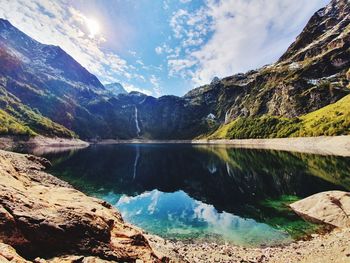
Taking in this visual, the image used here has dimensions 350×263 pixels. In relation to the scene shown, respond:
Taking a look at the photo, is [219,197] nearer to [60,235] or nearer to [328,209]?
[328,209]

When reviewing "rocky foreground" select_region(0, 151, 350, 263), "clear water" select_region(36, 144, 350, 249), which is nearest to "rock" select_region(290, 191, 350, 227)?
"clear water" select_region(36, 144, 350, 249)

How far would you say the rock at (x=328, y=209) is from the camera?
3215cm

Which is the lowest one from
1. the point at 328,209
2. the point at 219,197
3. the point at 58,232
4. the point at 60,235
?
the point at 328,209

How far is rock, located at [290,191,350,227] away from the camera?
32150 mm

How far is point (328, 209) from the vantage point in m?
34.7

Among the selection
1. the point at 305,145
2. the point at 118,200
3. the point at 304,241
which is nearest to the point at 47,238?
the point at 304,241

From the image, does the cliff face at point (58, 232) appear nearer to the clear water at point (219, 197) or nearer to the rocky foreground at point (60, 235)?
the rocky foreground at point (60, 235)

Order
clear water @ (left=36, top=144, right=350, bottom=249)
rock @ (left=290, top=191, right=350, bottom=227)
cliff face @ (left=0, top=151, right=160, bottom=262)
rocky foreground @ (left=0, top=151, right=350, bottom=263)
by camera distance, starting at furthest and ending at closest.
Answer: clear water @ (left=36, top=144, right=350, bottom=249) < rock @ (left=290, top=191, right=350, bottom=227) < cliff face @ (left=0, top=151, right=160, bottom=262) < rocky foreground @ (left=0, top=151, right=350, bottom=263)

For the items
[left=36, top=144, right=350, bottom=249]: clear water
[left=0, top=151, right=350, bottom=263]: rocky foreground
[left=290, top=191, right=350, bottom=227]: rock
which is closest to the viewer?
[left=0, top=151, right=350, bottom=263]: rocky foreground

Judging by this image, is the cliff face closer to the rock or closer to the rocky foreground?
the rocky foreground

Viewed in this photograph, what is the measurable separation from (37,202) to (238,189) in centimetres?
5256

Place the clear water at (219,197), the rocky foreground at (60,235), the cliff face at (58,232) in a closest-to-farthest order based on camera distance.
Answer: the rocky foreground at (60,235), the cliff face at (58,232), the clear water at (219,197)

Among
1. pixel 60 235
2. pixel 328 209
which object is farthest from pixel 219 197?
pixel 60 235

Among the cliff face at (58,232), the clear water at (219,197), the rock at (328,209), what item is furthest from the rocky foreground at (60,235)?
the clear water at (219,197)
